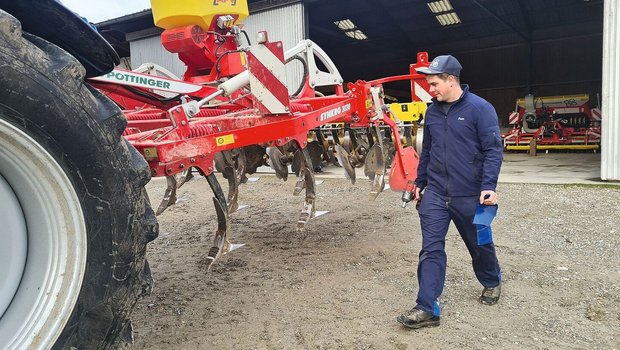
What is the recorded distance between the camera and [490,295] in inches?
123

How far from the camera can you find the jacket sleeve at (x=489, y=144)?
2834 mm

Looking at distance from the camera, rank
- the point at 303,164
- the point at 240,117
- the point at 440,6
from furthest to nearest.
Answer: the point at 440,6, the point at 303,164, the point at 240,117

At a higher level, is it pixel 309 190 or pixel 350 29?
pixel 350 29

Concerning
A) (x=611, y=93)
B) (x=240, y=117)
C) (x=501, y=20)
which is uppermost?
(x=501, y=20)

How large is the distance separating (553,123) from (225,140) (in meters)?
12.2

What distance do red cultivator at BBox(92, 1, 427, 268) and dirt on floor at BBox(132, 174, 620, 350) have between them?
45cm

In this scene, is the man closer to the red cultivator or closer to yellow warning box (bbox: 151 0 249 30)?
the red cultivator

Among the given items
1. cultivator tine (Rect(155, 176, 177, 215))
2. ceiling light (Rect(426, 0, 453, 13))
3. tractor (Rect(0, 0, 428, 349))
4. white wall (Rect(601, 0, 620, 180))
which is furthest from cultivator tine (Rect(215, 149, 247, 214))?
ceiling light (Rect(426, 0, 453, 13))

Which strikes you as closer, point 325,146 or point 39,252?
point 39,252

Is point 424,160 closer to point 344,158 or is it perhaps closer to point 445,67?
point 445,67

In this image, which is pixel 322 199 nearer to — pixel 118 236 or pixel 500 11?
pixel 118 236

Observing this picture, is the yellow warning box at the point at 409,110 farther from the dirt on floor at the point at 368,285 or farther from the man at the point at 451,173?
the man at the point at 451,173

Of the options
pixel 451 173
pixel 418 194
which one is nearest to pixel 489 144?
pixel 451 173

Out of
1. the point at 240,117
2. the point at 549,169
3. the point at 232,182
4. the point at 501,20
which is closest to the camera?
the point at 240,117
